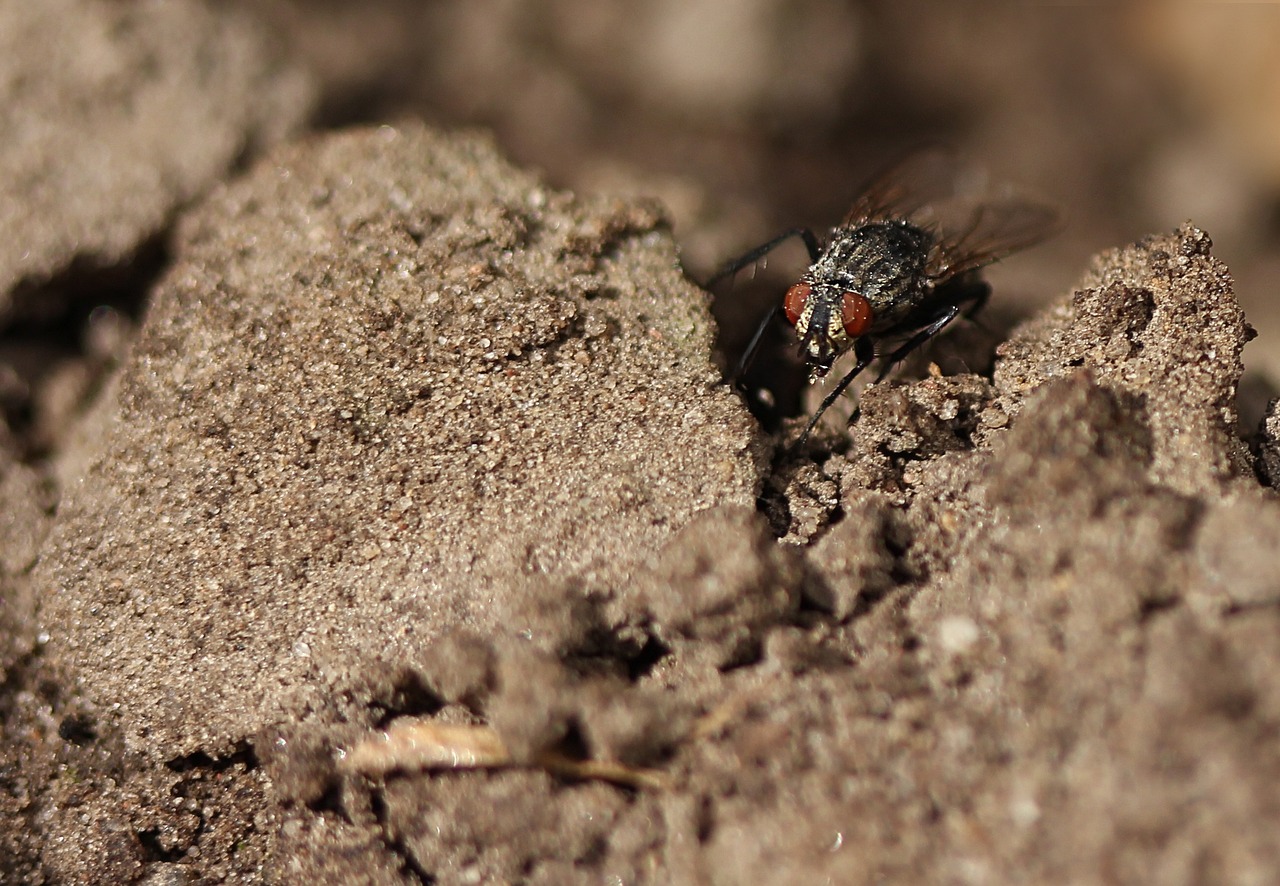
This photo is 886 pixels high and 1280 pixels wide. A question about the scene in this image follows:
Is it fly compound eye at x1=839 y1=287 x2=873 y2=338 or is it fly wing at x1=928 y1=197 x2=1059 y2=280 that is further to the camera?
fly wing at x1=928 y1=197 x2=1059 y2=280

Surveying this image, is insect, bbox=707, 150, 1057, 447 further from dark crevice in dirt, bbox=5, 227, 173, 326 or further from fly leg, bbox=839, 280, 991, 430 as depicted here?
dark crevice in dirt, bbox=5, 227, 173, 326

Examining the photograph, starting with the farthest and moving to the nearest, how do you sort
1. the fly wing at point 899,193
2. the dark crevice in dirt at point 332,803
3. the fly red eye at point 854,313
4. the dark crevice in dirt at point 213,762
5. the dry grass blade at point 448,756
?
the fly wing at point 899,193
the fly red eye at point 854,313
the dark crevice in dirt at point 213,762
the dark crevice in dirt at point 332,803
the dry grass blade at point 448,756

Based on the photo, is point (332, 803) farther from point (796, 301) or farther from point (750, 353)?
point (796, 301)

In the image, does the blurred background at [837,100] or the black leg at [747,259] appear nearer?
the black leg at [747,259]

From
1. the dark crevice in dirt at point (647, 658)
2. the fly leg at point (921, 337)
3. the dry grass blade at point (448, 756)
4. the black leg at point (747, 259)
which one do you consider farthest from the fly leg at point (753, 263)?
the dry grass blade at point (448, 756)

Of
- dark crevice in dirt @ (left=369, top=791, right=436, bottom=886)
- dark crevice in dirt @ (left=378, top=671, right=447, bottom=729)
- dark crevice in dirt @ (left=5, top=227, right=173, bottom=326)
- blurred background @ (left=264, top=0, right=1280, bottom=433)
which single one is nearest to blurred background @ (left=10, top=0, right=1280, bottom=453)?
blurred background @ (left=264, top=0, right=1280, bottom=433)

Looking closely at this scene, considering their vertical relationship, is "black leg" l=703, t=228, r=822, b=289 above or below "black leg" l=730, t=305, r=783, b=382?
above

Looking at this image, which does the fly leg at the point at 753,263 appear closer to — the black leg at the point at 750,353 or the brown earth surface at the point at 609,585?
the black leg at the point at 750,353
